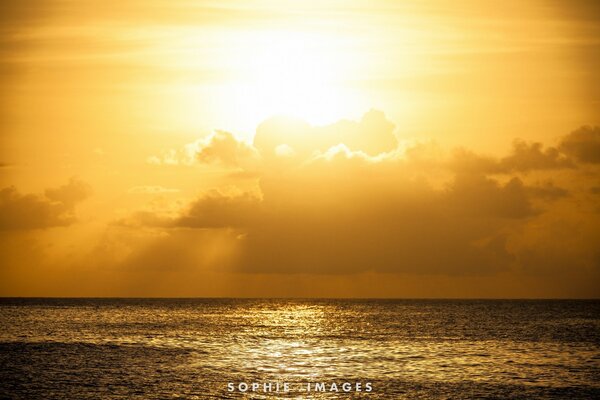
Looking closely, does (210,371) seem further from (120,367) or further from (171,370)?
(120,367)

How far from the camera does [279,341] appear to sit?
4601 inches

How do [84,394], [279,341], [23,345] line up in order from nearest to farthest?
[84,394], [23,345], [279,341]

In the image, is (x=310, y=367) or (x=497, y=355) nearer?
(x=310, y=367)

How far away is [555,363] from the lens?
284 ft

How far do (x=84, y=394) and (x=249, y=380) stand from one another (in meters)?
14.7

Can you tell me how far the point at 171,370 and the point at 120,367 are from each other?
19.7ft

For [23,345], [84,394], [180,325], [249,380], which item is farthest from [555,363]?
[180,325]

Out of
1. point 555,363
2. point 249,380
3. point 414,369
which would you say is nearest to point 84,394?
point 249,380

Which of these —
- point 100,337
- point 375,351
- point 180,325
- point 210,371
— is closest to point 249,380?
point 210,371

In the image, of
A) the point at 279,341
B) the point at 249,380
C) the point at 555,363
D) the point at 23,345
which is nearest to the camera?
the point at 249,380

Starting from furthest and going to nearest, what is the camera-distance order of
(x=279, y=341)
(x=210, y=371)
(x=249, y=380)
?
(x=279, y=341)
(x=210, y=371)
(x=249, y=380)

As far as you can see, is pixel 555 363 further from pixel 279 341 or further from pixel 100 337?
pixel 100 337

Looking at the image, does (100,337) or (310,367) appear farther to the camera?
(100,337)

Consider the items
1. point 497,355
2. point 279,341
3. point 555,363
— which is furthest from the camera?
point 279,341
